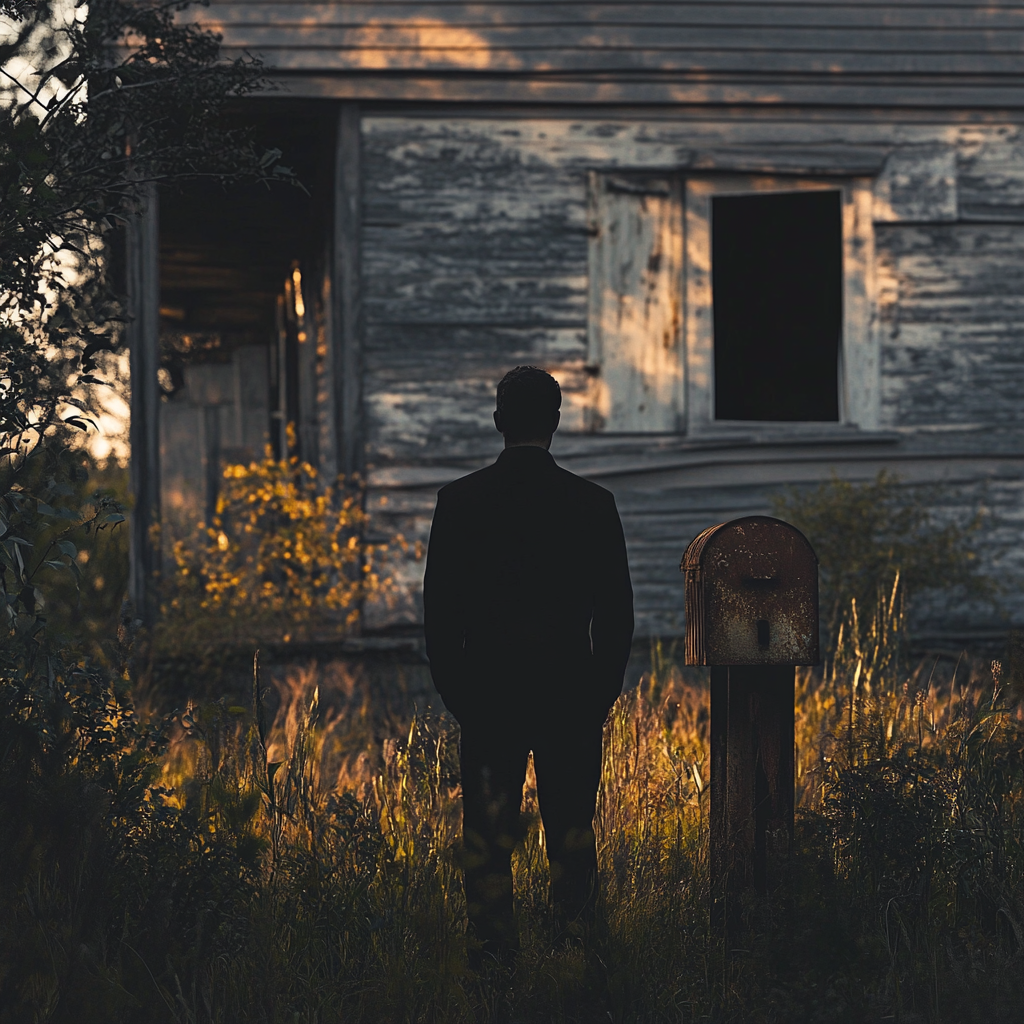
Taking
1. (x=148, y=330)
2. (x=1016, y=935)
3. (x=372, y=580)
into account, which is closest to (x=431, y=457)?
(x=372, y=580)

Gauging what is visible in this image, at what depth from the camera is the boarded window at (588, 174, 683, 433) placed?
358 inches

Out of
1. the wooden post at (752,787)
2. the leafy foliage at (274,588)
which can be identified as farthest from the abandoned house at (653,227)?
the wooden post at (752,787)

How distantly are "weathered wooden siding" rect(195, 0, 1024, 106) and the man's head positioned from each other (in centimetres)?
605

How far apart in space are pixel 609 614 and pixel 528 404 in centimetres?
60

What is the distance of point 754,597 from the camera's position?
11.7 feet

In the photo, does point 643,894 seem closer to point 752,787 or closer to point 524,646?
point 752,787

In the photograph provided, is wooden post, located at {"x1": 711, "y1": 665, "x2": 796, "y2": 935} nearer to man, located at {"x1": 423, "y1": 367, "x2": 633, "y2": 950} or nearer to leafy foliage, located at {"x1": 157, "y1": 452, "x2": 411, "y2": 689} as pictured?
man, located at {"x1": 423, "y1": 367, "x2": 633, "y2": 950}

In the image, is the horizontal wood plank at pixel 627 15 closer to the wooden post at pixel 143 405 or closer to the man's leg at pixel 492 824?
the wooden post at pixel 143 405

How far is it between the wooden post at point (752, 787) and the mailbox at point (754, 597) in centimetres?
7

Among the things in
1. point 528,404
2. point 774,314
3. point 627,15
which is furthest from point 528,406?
point 774,314

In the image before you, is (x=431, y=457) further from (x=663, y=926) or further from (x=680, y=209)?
(x=663, y=926)

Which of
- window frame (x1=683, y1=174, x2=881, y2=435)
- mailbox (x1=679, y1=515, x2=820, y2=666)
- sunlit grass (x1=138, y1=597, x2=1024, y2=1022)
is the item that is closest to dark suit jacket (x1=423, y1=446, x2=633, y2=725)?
mailbox (x1=679, y1=515, x2=820, y2=666)

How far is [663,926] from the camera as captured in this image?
372 centimetres

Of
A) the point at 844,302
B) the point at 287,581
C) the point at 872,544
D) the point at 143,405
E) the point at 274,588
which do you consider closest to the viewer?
the point at 872,544
